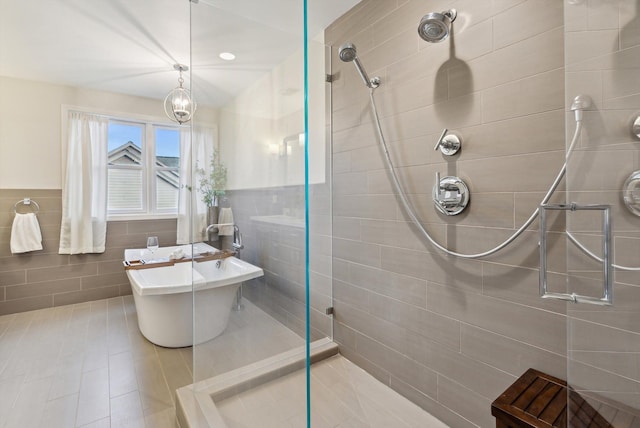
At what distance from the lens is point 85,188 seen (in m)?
3.58

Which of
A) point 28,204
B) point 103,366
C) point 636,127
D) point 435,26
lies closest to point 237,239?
point 435,26

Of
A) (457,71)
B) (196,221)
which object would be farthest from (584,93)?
(196,221)

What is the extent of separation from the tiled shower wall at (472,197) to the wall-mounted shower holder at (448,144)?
0.11 feet

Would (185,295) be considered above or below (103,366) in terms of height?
above

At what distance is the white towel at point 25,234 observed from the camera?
10.5ft

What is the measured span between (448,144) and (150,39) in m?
2.70

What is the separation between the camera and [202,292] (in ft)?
5.51

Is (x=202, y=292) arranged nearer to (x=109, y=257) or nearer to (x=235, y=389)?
(x=235, y=389)

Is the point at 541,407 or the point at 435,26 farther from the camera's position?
the point at 435,26

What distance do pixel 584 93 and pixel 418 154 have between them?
0.82 metres

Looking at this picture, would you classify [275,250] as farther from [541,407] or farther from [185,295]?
[185,295]

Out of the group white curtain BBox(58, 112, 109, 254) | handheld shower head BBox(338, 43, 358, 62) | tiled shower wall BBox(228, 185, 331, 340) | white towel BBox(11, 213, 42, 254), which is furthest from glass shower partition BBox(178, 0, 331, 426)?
white towel BBox(11, 213, 42, 254)

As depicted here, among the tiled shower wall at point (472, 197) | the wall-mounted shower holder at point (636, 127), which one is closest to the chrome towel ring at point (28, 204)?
the tiled shower wall at point (472, 197)

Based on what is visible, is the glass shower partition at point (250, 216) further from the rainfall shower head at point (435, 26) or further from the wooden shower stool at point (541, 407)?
the wooden shower stool at point (541, 407)
